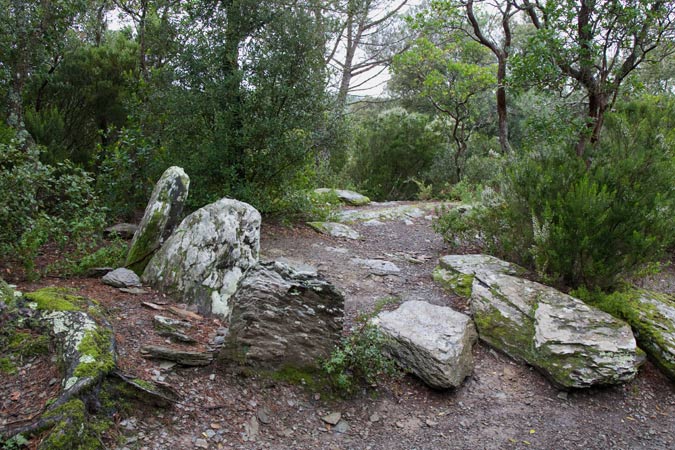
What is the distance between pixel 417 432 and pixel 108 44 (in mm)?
8407

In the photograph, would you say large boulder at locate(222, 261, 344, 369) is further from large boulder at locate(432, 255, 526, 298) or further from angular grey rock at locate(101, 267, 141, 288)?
large boulder at locate(432, 255, 526, 298)

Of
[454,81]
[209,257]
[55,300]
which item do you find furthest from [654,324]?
[454,81]

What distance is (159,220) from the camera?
4.44 m

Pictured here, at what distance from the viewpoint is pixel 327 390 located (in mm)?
3197

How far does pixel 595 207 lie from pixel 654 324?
1.07 m

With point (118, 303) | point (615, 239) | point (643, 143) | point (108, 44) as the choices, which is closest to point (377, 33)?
point (108, 44)

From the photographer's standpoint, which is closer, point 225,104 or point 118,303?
point 118,303

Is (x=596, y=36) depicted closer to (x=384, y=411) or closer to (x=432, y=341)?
(x=432, y=341)

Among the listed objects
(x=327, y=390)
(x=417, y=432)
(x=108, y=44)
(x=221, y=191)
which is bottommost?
(x=417, y=432)

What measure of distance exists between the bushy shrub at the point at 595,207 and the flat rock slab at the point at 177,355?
3.09 m

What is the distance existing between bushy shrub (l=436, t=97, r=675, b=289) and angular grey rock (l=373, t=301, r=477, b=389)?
1.20 m

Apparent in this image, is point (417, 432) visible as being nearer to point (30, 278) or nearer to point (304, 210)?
point (30, 278)

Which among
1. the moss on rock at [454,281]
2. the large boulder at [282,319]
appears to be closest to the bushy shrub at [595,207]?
the moss on rock at [454,281]

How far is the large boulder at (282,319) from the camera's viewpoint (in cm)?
315
